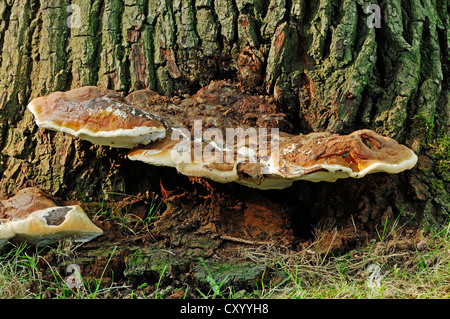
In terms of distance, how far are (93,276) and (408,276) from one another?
2.13 meters

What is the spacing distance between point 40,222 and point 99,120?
0.77m

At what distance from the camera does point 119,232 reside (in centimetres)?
342

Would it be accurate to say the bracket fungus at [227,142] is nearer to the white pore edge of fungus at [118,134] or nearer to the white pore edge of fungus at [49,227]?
the white pore edge of fungus at [118,134]

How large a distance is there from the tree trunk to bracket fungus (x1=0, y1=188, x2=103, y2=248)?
0.56 meters

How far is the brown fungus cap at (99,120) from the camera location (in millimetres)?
2850

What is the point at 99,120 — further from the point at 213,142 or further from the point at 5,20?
the point at 5,20

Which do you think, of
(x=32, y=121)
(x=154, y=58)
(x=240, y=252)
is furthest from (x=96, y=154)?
(x=240, y=252)

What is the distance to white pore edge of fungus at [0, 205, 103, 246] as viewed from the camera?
2.85 m

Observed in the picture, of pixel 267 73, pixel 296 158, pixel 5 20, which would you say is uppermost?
pixel 5 20

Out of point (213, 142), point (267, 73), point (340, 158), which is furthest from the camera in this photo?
point (267, 73)

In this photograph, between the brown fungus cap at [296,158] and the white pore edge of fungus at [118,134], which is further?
the white pore edge of fungus at [118,134]

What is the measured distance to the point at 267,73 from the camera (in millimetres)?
3588

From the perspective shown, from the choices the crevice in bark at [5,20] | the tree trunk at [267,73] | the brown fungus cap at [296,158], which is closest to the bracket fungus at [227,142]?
the brown fungus cap at [296,158]

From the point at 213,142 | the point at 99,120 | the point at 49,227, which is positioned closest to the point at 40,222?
the point at 49,227
